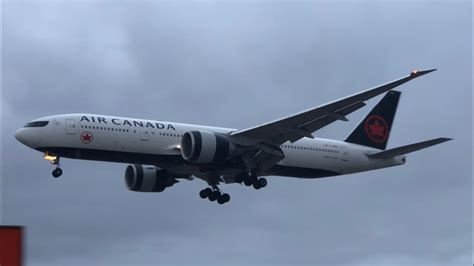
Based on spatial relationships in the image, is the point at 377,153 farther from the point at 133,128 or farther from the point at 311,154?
the point at 133,128

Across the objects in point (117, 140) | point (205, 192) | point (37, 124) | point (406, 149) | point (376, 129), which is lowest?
point (406, 149)

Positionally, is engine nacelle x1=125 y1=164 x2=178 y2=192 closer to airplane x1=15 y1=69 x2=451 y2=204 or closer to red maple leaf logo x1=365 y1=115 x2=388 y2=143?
airplane x1=15 y1=69 x2=451 y2=204

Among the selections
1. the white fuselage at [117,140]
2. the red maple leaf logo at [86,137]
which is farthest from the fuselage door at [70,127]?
the red maple leaf logo at [86,137]

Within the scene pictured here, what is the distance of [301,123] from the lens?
50.5 meters

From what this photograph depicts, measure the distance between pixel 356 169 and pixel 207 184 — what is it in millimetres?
8609

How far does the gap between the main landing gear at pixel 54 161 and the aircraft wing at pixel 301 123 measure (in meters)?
9.06

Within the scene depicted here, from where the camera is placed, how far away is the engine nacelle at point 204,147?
49906 mm

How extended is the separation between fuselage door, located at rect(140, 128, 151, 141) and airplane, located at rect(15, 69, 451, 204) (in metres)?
0.05

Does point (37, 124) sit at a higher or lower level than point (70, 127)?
higher

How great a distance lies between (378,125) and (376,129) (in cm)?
59

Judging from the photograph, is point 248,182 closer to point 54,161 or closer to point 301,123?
point 301,123

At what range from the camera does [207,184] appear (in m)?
57.2

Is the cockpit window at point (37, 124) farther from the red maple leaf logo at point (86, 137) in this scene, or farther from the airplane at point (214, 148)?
the red maple leaf logo at point (86, 137)

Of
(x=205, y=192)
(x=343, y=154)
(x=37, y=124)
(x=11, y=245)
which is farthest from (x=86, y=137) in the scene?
(x=11, y=245)
